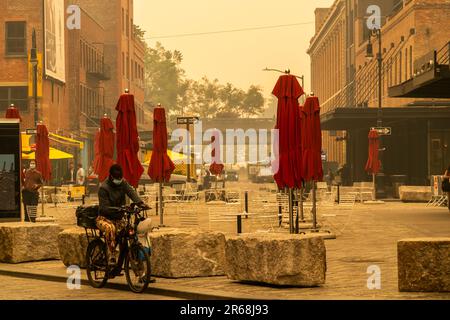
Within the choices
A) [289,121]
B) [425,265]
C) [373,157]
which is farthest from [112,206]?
[373,157]

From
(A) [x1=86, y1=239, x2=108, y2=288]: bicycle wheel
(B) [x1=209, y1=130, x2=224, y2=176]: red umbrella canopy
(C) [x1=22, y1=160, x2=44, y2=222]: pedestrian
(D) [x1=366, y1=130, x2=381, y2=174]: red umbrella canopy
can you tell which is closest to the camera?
(A) [x1=86, y1=239, x2=108, y2=288]: bicycle wheel

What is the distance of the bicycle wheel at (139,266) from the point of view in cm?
1479

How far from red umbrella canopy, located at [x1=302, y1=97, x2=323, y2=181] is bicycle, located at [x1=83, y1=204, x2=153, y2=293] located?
28.8 feet

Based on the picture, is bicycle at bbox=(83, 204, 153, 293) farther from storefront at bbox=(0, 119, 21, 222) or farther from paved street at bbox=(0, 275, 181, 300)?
storefront at bbox=(0, 119, 21, 222)

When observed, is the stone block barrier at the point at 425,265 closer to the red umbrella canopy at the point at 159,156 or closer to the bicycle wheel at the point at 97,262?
the bicycle wheel at the point at 97,262

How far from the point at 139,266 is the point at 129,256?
200mm

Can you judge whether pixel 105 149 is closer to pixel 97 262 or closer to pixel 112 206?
pixel 97 262

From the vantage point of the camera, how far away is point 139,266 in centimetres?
1497

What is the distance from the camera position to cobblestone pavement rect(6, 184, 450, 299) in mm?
14148

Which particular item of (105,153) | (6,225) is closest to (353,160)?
(105,153)

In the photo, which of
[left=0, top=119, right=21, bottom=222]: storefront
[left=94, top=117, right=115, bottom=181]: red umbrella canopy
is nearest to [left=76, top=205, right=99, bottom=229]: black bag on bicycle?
[left=0, top=119, right=21, bottom=222]: storefront

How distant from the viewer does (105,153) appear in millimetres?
28453

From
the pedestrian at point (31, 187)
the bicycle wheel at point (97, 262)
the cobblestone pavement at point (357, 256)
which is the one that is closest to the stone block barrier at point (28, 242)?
the cobblestone pavement at point (357, 256)

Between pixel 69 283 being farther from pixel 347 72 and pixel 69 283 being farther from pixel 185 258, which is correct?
pixel 347 72
